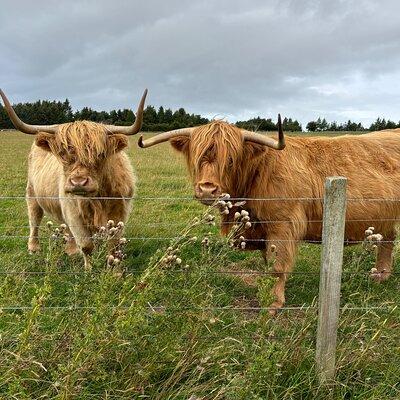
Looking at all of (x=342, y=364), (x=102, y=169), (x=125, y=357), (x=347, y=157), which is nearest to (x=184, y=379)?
(x=125, y=357)

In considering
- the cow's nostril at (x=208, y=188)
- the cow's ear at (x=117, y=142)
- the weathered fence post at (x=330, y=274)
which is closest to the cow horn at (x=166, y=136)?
the cow's ear at (x=117, y=142)

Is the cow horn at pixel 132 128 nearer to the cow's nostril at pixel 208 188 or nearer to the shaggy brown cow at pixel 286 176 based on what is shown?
the shaggy brown cow at pixel 286 176

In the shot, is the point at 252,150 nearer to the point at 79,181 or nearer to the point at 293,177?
the point at 293,177

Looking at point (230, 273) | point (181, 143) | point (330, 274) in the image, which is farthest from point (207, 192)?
point (330, 274)

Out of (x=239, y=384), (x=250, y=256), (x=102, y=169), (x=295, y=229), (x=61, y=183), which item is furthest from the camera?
(x=250, y=256)

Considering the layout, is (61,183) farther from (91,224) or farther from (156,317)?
(156,317)

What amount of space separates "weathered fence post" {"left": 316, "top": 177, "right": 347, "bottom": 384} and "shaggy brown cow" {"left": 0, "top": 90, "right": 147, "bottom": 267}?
1938mm

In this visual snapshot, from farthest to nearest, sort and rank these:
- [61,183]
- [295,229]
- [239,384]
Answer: [61,183], [295,229], [239,384]

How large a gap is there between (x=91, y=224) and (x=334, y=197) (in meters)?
3.11

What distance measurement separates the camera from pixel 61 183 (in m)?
5.38

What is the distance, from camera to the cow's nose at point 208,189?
4.18 meters

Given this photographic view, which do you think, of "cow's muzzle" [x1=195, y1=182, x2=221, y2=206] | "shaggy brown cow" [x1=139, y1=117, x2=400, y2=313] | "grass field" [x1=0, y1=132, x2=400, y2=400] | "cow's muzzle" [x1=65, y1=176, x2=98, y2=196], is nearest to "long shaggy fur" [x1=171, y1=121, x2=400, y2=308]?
"shaggy brown cow" [x1=139, y1=117, x2=400, y2=313]

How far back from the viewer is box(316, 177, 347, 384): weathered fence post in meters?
2.75

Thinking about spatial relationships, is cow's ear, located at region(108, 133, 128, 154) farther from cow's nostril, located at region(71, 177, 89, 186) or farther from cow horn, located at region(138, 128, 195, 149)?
cow's nostril, located at region(71, 177, 89, 186)
